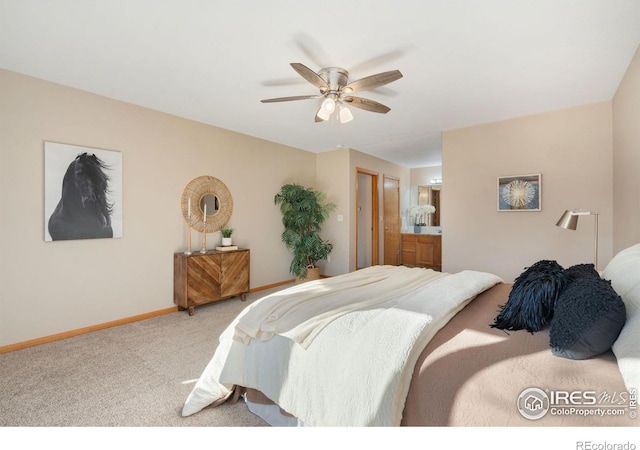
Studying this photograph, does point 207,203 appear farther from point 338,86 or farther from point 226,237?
point 338,86

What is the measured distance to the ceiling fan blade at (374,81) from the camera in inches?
84.4

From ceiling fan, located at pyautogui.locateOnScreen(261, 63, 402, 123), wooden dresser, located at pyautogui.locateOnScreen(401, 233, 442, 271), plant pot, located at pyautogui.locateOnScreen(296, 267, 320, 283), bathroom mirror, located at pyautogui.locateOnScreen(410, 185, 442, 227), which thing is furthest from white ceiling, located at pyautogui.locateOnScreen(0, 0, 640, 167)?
bathroom mirror, located at pyautogui.locateOnScreen(410, 185, 442, 227)

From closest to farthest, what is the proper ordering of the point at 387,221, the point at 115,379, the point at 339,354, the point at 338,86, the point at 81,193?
1. the point at 339,354
2. the point at 115,379
3. the point at 338,86
4. the point at 81,193
5. the point at 387,221

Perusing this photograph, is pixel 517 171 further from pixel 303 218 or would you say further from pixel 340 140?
pixel 303 218

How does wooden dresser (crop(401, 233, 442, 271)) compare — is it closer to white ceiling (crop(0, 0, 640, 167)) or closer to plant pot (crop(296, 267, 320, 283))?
plant pot (crop(296, 267, 320, 283))

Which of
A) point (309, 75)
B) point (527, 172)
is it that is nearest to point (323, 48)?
point (309, 75)

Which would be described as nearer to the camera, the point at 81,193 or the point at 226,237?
the point at 81,193

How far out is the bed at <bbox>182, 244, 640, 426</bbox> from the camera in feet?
2.84

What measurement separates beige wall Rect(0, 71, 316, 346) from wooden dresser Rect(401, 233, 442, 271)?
12.1 feet

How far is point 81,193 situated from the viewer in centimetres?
291

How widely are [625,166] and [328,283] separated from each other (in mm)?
2975

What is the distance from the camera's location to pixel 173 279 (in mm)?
3633

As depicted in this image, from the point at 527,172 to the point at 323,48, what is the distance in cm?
302
